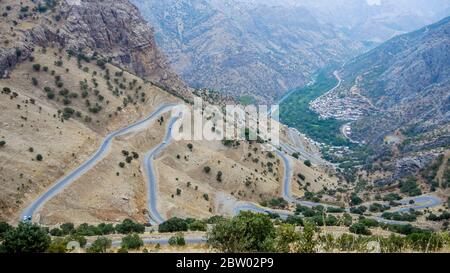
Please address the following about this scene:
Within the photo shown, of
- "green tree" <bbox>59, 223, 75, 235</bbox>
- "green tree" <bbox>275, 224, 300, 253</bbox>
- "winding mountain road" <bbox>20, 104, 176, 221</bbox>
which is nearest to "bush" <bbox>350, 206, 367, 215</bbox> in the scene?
"winding mountain road" <bbox>20, 104, 176, 221</bbox>

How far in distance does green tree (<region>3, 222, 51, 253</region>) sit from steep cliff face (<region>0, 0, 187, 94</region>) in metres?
84.1

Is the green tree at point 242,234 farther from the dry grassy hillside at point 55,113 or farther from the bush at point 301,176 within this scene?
the bush at point 301,176

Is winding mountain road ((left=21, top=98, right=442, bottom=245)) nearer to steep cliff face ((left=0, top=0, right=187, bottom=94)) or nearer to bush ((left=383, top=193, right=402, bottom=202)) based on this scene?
bush ((left=383, top=193, right=402, bottom=202))

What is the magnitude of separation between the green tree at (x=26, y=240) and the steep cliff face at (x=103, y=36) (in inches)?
3310

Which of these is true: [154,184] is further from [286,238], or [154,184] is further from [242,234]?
[286,238]

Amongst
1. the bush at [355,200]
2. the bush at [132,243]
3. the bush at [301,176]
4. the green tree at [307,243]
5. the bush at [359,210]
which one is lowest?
the bush at [132,243]

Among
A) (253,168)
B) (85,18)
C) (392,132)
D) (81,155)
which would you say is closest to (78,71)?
(85,18)

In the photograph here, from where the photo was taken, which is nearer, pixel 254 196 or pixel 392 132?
pixel 254 196

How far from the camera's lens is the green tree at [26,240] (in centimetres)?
2462

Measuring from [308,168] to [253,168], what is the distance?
28.8 metres

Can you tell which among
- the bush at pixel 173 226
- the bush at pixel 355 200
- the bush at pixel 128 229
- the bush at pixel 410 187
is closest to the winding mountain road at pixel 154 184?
the bush at pixel 410 187
